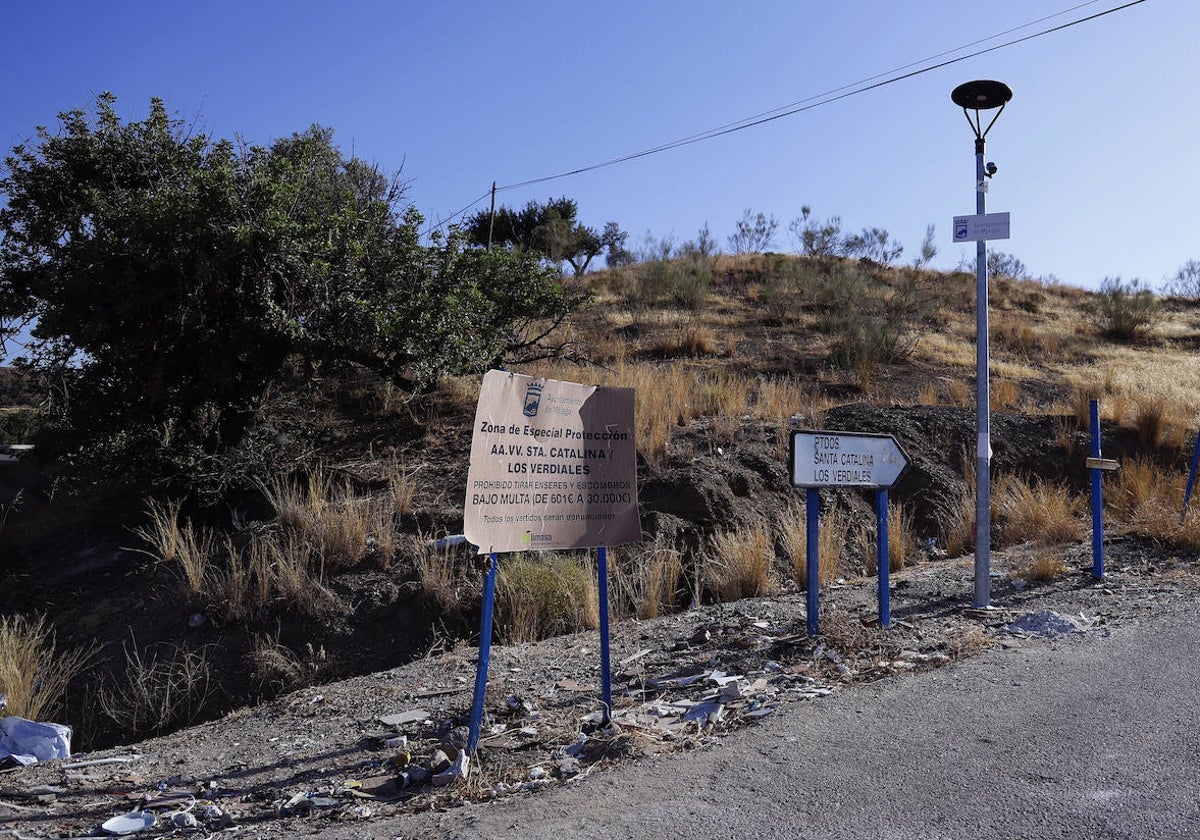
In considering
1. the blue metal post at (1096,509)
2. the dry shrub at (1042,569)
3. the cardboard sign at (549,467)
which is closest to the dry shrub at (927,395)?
the dry shrub at (1042,569)

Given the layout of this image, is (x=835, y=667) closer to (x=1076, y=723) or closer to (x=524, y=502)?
(x=1076, y=723)

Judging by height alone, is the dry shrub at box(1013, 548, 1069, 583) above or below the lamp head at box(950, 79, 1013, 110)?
below

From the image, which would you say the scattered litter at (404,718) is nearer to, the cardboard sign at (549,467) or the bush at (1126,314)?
the cardboard sign at (549,467)

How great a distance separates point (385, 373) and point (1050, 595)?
25.1ft

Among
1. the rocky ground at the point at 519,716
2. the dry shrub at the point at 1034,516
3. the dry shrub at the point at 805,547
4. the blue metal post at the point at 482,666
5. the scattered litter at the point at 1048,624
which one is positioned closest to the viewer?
the rocky ground at the point at 519,716

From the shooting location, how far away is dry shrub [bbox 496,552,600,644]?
805 cm

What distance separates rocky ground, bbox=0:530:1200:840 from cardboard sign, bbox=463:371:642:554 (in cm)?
108

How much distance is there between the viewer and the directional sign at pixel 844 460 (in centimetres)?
680

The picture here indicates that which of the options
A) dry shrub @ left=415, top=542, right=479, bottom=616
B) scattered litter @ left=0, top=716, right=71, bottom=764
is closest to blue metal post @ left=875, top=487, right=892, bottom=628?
dry shrub @ left=415, top=542, right=479, bottom=616

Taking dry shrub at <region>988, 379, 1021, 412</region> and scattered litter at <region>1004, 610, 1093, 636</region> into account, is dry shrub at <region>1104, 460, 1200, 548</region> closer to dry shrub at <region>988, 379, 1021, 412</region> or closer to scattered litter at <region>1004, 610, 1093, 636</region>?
dry shrub at <region>988, 379, 1021, 412</region>

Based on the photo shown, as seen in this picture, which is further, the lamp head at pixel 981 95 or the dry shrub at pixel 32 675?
the lamp head at pixel 981 95

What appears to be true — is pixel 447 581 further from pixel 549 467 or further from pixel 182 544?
pixel 549 467

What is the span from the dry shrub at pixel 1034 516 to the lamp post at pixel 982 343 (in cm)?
306

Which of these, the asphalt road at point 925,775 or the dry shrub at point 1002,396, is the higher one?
the dry shrub at point 1002,396
